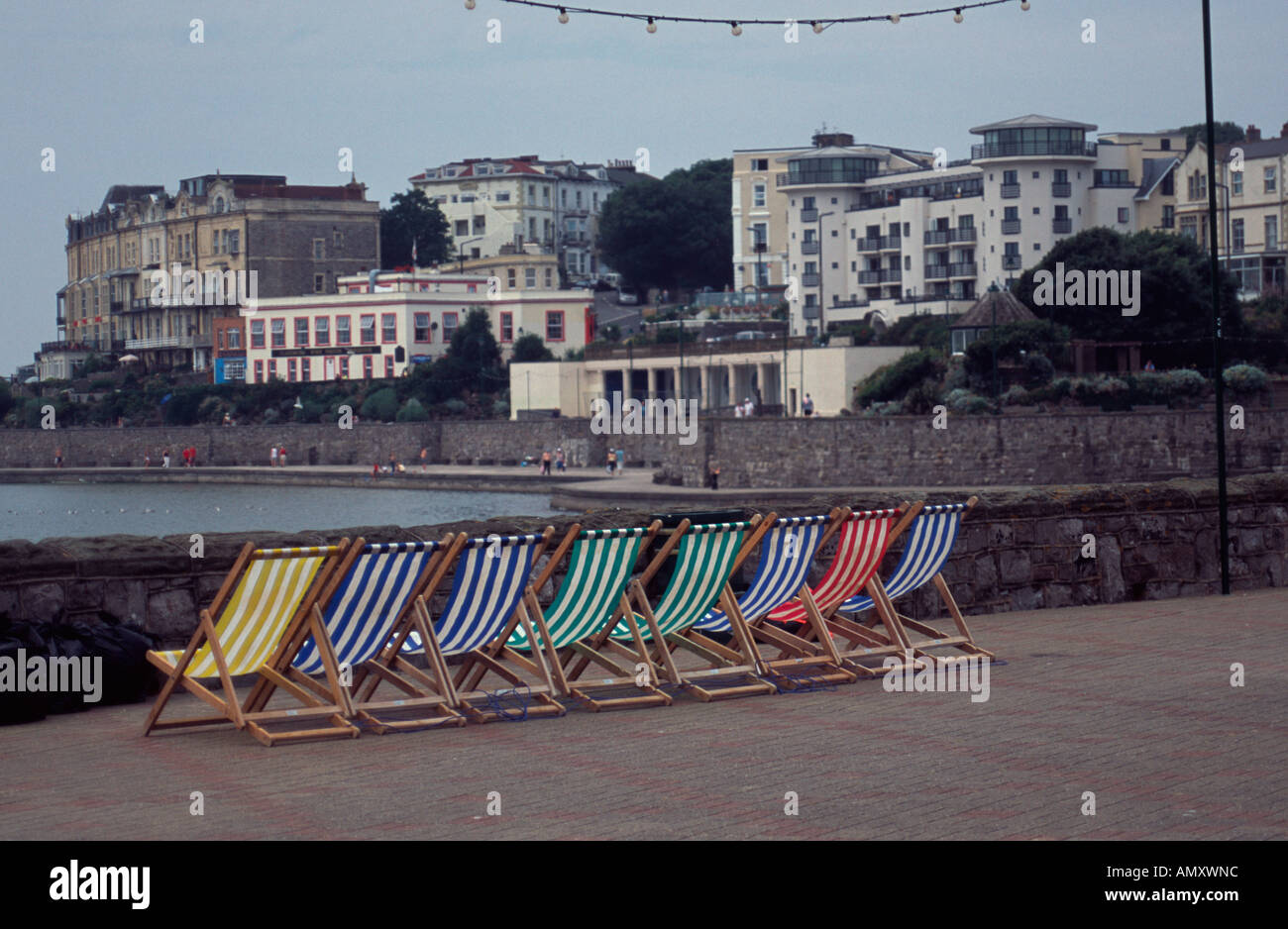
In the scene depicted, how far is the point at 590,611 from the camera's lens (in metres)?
8.38

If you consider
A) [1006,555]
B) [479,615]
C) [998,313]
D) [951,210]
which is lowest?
[1006,555]

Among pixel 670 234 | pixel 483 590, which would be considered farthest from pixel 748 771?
pixel 670 234

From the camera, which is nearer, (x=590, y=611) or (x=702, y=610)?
(x=590, y=611)

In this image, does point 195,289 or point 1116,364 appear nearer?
point 1116,364

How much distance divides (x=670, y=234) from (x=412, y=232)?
18583 mm

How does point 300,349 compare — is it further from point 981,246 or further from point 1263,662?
point 1263,662

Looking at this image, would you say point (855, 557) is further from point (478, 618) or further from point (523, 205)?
point (523, 205)

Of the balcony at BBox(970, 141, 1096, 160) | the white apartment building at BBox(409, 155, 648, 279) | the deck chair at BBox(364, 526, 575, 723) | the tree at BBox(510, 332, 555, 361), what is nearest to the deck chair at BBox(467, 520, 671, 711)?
the deck chair at BBox(364, 526, 575, 723)

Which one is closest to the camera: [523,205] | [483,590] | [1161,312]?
[483,590]

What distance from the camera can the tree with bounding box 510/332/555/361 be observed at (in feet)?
297

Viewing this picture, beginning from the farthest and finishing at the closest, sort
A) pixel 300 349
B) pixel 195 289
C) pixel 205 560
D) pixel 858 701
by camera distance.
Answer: pixel 195 289 → pixel 300 349 → pixel 205 560 → pixel 858 701
